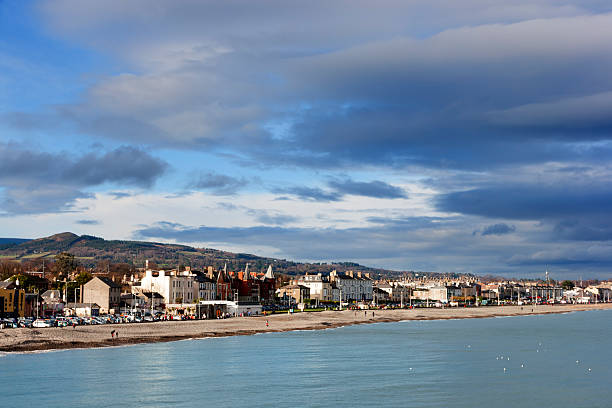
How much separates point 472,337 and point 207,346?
42383mm

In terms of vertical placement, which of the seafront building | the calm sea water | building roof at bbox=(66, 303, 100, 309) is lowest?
the calm sea water

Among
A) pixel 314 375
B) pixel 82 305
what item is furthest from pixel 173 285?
pixel 314 375

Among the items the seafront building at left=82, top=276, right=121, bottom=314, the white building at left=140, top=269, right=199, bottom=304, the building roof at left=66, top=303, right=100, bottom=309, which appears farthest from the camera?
the white building at left=140, top=269, right=199, bottom=304

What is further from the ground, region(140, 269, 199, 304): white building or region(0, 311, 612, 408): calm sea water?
region(140, 269, 199, 304): white building

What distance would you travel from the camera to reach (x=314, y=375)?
58.7 meters

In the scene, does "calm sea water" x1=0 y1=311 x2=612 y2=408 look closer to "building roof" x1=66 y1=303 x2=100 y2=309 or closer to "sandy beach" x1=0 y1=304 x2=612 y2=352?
"sandy beach" x1=0 y1=304 x2=612 y2=352

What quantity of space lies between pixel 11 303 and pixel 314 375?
8417 cm

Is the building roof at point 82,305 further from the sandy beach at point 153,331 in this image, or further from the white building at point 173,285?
the sandy beach at point 153,331

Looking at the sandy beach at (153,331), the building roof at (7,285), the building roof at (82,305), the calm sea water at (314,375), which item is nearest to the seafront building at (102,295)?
the building roof at (82,305)

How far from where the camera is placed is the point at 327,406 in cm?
4453

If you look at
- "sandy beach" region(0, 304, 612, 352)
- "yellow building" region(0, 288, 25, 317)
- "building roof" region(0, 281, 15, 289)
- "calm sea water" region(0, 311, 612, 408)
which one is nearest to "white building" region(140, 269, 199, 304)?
"sandy beach" region(0, 304, 612, 352)

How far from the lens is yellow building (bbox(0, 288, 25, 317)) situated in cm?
12169

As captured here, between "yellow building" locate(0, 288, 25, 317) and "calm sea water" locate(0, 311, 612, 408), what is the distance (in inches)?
1921

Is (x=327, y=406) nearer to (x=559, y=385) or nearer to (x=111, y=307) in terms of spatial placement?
(x=559, y=385)
